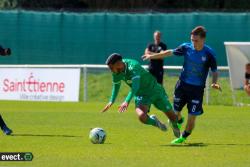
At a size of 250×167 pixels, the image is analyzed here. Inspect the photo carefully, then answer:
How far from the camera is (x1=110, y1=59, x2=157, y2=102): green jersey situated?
14.1 metres

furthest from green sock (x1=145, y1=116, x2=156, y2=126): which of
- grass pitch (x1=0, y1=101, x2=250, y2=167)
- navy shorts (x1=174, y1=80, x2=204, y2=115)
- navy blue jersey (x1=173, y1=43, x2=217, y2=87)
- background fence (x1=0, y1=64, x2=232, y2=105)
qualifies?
background fence (x1=0, y1=64, x2=232, y2=105)

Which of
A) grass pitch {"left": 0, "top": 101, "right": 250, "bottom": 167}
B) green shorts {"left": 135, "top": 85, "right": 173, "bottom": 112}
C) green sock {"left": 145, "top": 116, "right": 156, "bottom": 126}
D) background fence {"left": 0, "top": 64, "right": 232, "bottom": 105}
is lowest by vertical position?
background fence {"left": 0, "top": 64, "right": 232, "bottom": 105}

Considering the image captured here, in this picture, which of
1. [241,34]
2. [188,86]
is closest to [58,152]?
[188,86]

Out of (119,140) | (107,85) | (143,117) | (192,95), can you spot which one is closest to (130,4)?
(107,85)

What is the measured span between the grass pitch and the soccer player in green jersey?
518 millimetres

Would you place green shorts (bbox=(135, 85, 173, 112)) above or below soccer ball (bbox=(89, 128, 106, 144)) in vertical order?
above

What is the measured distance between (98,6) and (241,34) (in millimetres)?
10790

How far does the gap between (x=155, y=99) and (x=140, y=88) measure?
40 cm

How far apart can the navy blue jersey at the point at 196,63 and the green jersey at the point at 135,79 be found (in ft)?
A: 2.22

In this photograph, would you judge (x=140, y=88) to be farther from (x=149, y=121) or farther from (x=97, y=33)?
(x=97, y=33)

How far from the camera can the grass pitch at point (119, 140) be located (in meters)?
12.3

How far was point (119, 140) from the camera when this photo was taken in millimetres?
15352

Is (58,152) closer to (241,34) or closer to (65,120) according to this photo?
(65,120)

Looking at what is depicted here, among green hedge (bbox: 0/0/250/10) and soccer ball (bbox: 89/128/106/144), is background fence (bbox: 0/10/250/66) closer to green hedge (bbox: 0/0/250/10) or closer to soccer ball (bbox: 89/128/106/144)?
green hedge (bbox: 0/0/250/10)
